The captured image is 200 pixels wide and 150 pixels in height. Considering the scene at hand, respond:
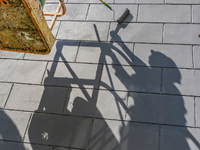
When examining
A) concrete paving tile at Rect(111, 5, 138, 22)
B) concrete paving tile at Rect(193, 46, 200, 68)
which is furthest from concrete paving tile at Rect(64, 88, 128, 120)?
concrete paving tile at Rect(111, 5, 138, 22)

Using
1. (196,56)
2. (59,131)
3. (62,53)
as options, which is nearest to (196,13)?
(196,56)

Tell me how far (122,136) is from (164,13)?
2937mm

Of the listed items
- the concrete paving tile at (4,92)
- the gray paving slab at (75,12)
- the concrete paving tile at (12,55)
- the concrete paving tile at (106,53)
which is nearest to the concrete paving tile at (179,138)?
the concrete paving tile at (106,53)

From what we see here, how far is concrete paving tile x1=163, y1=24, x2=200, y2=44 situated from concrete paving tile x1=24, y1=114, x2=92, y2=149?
238 centimetres

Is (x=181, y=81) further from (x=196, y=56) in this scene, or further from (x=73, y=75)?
(x=73, y=75)

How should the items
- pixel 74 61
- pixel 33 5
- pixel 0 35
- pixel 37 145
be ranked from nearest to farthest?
pixel 33 5, pixel 0 35, pixel 37 145, pixel 74 61

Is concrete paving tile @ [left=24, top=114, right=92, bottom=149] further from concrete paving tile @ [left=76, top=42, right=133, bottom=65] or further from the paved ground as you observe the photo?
concrete paving tile @ [left=76, top=42, right=133, bottom=65]

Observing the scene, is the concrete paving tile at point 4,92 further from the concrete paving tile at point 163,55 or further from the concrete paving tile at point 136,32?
the concrete paving tile at point 163,55

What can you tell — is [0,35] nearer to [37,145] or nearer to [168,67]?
[37,145]

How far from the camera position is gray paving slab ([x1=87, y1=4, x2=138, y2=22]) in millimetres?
5418

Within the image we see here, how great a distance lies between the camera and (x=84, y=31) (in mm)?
5410

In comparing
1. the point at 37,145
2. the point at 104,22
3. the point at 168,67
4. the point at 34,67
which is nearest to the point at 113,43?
the point at 104,22

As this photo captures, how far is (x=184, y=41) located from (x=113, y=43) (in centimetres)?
146

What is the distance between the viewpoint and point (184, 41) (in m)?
4.77
